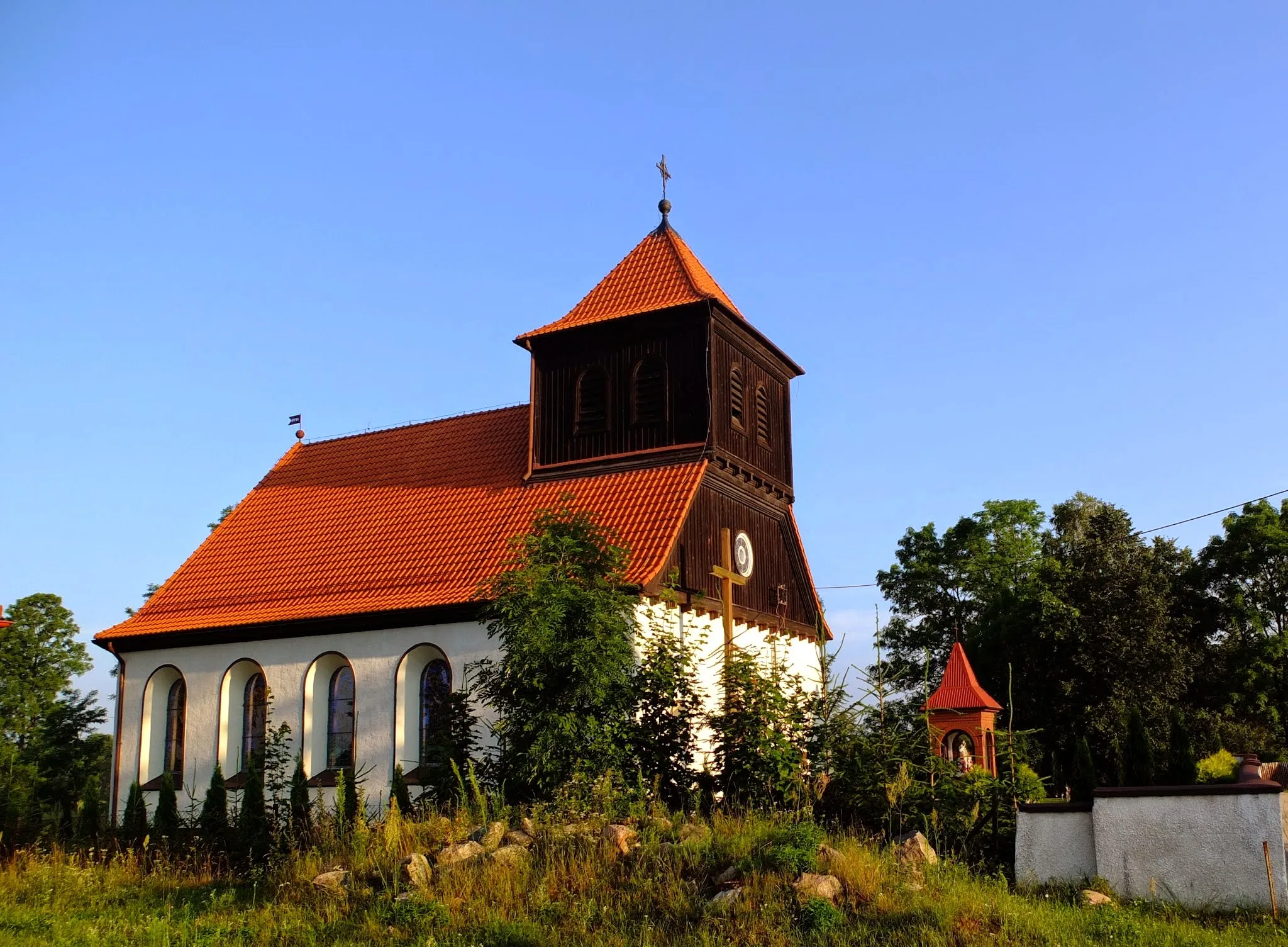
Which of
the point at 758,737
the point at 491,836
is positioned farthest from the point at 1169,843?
the point at 491,836

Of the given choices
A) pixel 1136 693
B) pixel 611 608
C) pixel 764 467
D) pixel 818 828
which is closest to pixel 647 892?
pixel 818 828

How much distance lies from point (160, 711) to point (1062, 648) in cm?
2478

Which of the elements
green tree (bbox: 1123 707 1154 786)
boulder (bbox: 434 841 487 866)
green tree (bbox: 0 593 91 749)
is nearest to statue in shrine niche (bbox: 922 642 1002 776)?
green tree (bbox: 1123 707 1154 786)

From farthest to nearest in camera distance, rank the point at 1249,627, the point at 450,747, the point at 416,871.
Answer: the point at 1249,627 → the point at 450,747 → the point at 416,871

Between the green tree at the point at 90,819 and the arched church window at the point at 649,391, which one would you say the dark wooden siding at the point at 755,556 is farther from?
the green tree at the point at 90,819

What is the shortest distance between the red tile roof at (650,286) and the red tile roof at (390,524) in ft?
10.6

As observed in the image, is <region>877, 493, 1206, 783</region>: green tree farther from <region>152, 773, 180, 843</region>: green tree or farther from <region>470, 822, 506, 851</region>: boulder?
<region>470, 822, 506, 851</region>: boulder

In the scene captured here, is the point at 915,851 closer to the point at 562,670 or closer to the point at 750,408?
the point at 562,670

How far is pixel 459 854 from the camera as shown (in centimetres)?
1460

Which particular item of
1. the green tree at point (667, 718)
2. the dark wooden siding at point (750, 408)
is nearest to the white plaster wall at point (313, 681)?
the green tree at point (667, 718)

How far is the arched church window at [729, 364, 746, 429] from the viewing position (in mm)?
26312

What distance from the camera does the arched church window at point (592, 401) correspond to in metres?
26.6

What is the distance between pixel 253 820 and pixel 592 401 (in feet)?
34.9

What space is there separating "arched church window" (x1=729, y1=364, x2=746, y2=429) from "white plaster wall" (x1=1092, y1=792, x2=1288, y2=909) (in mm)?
A: 13787
